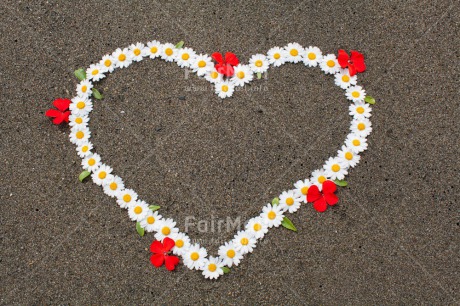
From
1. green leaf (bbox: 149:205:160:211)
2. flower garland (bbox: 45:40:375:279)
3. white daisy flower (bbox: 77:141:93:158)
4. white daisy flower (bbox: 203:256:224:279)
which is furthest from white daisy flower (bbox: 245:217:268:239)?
white daisy flower (bbox: 77:141:93:158)

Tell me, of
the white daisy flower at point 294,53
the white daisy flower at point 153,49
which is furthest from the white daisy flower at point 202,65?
the white daisy flower at point 294,53

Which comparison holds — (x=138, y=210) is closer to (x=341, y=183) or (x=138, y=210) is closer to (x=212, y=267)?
(x=212, y=267)

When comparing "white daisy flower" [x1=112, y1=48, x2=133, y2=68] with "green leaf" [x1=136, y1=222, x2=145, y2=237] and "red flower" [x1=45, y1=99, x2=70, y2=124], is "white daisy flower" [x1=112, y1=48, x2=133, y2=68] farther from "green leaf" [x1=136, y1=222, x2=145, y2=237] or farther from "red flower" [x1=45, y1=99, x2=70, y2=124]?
"green leaf" [x1=136, y1=222, x2=145, y2=237]

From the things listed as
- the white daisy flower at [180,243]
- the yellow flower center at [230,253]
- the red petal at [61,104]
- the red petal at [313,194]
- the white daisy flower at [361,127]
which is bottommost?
the yellow flower center at [230,253]

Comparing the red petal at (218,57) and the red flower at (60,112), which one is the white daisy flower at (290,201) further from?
the red flower at (60,112)

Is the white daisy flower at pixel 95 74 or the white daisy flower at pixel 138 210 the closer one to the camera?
the white daisy flower at pixel 138 210

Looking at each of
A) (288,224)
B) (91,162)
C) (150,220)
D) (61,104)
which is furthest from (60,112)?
(288,224)
